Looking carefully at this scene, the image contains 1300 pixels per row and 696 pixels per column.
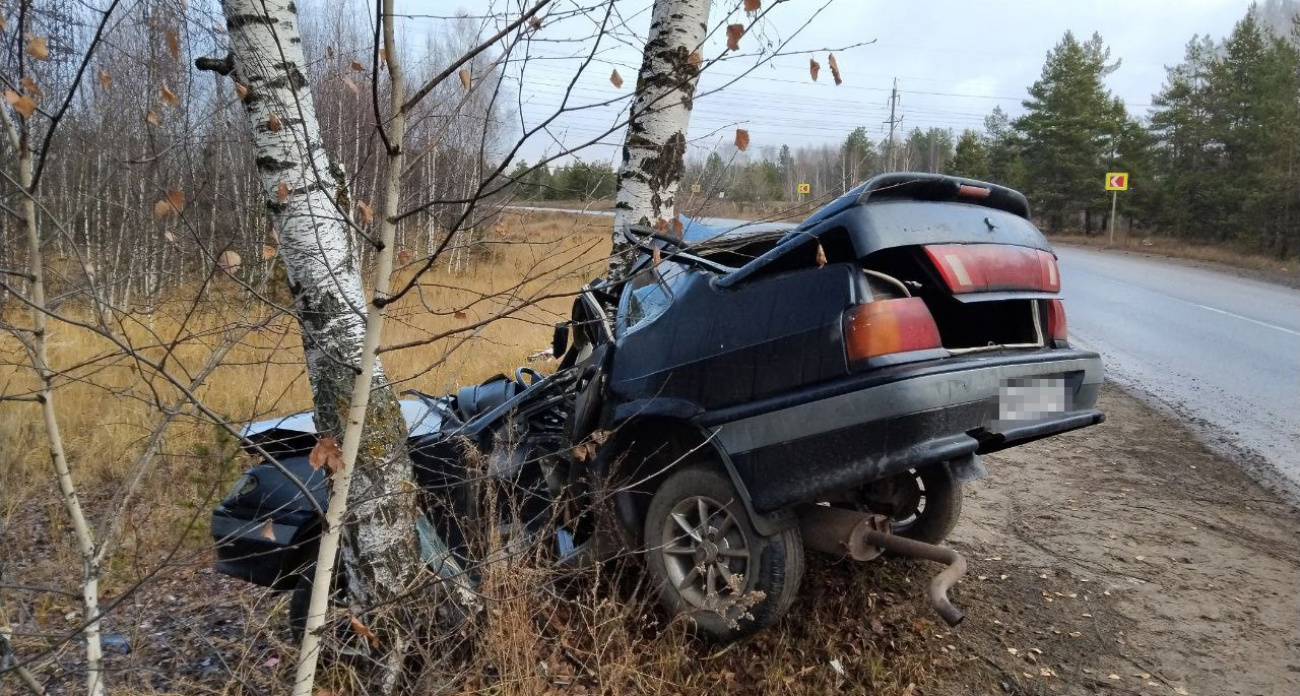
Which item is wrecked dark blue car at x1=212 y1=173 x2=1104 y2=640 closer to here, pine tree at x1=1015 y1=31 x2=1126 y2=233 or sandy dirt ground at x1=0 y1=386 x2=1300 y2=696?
sandy dirt ground at x1=0 y1=386 x2=1300 y2=696

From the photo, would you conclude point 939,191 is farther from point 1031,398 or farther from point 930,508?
point 930,508

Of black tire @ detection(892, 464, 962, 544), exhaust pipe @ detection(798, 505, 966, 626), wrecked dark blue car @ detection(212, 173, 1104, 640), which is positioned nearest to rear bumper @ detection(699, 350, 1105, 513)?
wrecked dark blue car @ detection(212, 173, 1104, 640)

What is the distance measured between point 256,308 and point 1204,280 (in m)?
22.6

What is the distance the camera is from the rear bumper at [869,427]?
262 centimetres

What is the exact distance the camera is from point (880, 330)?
2.69m

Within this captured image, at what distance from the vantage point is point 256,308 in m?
2.82

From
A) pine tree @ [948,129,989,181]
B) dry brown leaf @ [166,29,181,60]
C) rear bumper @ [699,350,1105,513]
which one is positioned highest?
pine tree @ [948,129,989,181]

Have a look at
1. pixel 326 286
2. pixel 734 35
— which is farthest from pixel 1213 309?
pixel 326 286

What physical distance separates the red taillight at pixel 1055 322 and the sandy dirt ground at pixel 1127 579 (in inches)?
47.9

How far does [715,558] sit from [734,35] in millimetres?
1849

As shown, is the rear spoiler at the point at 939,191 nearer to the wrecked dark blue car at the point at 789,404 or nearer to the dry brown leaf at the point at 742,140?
the wrecked dark blue car at the point at 789,404

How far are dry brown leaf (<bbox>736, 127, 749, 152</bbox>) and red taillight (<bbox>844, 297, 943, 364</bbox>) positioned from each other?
0.64 m

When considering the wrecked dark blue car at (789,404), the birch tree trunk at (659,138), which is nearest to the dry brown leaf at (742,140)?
the wrecked dark blue car at (789,404)

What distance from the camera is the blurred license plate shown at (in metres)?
2.88
